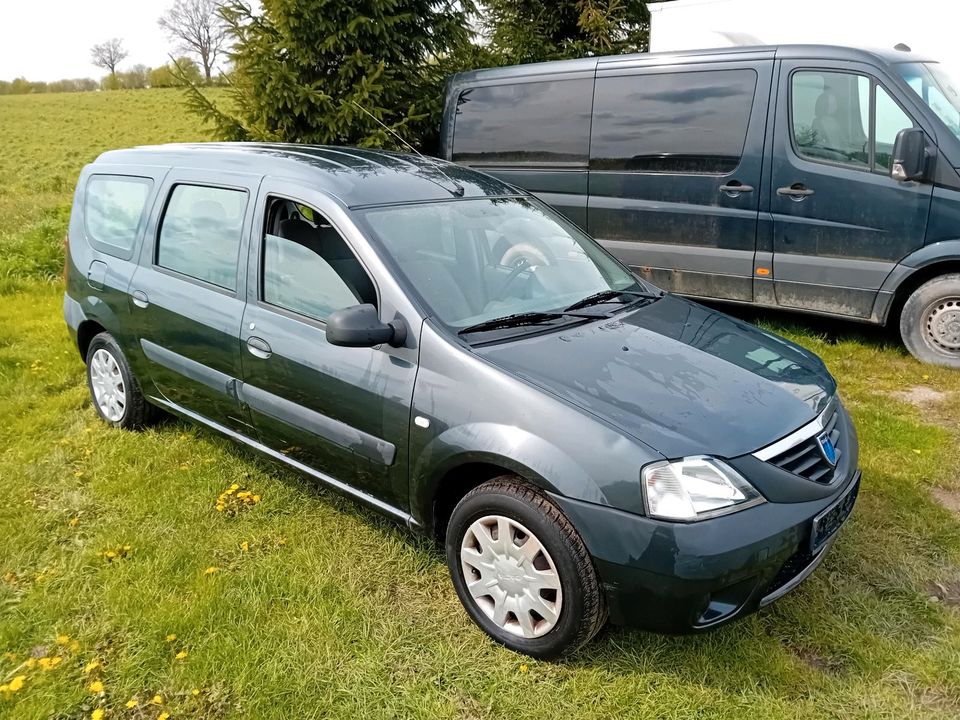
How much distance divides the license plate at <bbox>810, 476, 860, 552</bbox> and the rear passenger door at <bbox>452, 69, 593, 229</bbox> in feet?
13.8

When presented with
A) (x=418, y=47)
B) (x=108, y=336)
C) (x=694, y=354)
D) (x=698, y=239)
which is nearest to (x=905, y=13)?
(x=698, y=239)

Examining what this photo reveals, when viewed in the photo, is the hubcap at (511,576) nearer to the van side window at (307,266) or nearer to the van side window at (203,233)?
the van side window at (307,266)

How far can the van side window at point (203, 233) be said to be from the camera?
12.0 ft

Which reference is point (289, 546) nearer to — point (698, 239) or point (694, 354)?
point (694, 354)

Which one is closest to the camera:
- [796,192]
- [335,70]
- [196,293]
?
[196,293]

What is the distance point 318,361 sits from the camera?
316cm

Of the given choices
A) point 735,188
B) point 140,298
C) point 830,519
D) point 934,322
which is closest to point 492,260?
point 830,519

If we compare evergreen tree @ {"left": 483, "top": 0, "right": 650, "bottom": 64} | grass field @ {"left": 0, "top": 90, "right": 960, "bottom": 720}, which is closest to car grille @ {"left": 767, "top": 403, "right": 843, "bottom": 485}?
grass field @ {"left": 0, "top": 90, "right": 960, "bottom": 720}

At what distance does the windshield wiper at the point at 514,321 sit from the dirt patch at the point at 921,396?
3.03 meters

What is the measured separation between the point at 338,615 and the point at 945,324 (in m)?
4.68

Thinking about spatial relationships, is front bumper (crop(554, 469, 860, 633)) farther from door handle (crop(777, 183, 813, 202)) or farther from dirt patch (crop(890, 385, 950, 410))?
door handle (crop(777, 183, 813, 202))

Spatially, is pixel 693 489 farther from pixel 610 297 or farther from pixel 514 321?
pixel 610 297

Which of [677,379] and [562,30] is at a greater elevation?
[562,30]

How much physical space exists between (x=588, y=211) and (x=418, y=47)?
11.8ft
